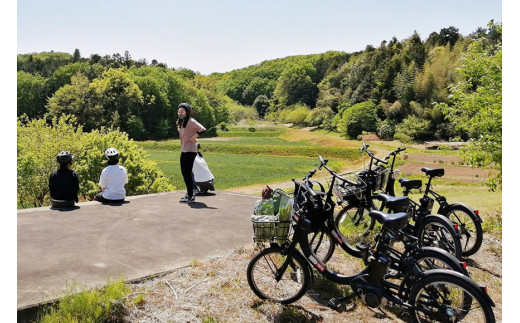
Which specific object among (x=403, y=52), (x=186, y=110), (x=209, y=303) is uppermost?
(x=403, y=52)

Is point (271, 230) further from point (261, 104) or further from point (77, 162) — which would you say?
point (261, 104)

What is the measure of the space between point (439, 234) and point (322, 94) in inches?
3518

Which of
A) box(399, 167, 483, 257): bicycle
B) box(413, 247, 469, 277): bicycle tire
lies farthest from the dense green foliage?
box(413, 247, 469, 277): bicycle tire

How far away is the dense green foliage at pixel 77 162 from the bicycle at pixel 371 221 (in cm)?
980

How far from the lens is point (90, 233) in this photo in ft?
18.3

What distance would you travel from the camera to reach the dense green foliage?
13992 millimetres

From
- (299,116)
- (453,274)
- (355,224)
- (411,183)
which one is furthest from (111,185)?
(299,116)

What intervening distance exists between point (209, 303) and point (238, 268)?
0.85m

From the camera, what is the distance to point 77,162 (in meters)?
16.0

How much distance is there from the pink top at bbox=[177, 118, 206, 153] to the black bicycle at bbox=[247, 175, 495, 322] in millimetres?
3879

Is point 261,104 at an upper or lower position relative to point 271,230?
upper

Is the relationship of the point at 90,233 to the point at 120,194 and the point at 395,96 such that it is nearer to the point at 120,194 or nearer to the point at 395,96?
the point at 120,194

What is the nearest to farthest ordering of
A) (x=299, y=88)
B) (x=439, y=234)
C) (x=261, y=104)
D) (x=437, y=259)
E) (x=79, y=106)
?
(x=437, y=259), (x=439, y=234), (x=79, y=106), (x=299, y=88), (x=261, y=104)

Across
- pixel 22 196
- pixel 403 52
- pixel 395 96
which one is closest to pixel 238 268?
pixel 22 196
